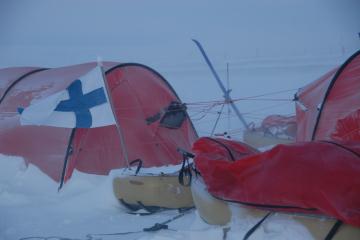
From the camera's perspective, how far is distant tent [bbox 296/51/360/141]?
4.45 meters

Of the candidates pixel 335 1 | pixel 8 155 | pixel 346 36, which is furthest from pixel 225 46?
pixel 8 155

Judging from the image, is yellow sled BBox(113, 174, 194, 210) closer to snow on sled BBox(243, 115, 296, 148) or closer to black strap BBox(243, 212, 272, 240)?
black strap BBox(243, 212, 272, 240)

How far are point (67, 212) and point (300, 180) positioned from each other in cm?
292

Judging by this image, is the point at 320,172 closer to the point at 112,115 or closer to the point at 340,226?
the point at 340,226

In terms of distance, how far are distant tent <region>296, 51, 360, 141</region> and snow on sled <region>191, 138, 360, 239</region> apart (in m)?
1.70

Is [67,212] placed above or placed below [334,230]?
below

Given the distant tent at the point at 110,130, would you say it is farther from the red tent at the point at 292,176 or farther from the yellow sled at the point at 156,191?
the red tent at the point at 292,176

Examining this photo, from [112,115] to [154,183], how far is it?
3.29ft

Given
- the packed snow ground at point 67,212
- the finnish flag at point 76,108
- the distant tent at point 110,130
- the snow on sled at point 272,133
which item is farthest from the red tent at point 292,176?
the snow on sled at point 272,133

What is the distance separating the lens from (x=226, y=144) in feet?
11.7

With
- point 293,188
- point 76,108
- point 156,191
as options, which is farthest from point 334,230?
point 76,108

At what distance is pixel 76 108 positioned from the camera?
487 cm

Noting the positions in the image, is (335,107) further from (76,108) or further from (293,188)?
(76,108)

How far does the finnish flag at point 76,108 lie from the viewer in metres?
4.73
